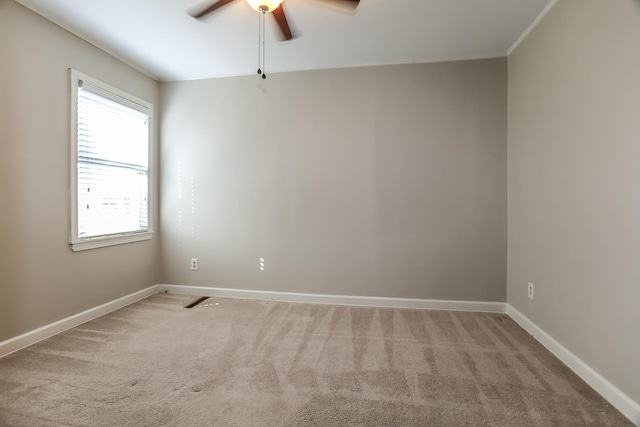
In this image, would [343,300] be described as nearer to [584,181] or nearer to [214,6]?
[584,181]

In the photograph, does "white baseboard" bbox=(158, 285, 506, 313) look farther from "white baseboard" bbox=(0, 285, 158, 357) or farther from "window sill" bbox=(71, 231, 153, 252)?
"window sill" bbox=(71, 231, 153, 252)

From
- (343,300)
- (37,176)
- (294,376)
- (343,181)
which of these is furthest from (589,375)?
(37,176)

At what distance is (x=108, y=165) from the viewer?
262 centimetres

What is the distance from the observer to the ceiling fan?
1.67 meters

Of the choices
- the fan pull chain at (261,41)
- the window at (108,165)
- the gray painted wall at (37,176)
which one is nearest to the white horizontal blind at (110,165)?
the window at (108,165)

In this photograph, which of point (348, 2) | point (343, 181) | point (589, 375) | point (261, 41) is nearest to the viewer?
point (589, 375)

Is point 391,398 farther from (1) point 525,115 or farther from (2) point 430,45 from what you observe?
(2) point 430,45

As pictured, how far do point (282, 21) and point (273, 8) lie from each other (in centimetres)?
32

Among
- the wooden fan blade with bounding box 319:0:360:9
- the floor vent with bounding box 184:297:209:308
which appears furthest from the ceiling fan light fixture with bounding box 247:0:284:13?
the floor vent with bounding box 184:297:209:308

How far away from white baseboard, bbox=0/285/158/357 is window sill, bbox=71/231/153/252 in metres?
0.55

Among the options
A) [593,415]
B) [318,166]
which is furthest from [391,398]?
[318,166]

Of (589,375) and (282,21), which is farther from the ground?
(282,21)

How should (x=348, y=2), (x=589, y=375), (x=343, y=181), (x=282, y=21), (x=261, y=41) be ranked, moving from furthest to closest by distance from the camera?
(x=343, y=181) → (x=261, y=41) → (x=282, y=21) → (x=348, y=2) → (x=589, y=375)

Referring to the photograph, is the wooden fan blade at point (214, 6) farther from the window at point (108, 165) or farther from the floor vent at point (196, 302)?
the floor vent at point (196, 302)
